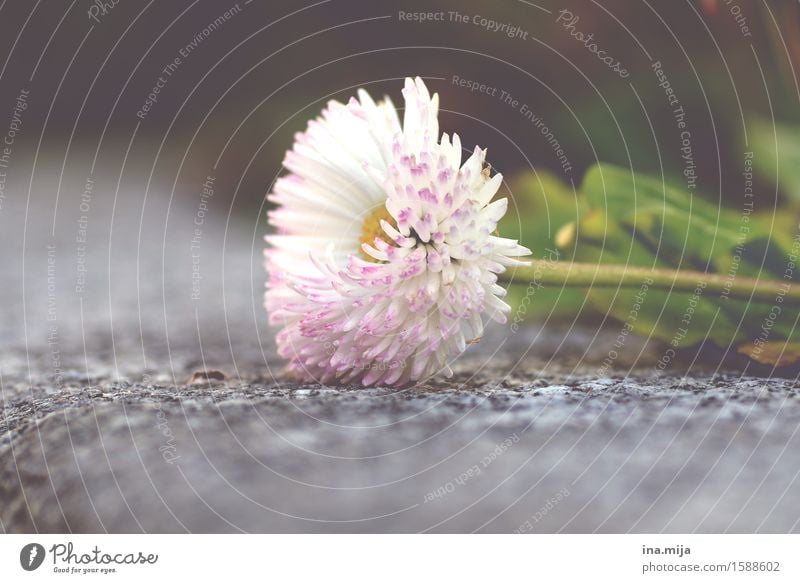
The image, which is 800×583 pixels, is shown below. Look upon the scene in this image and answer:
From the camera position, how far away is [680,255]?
51cm

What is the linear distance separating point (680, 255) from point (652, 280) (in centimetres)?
7

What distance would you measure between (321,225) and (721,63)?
1.56 ft

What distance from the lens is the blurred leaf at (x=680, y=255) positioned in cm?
48

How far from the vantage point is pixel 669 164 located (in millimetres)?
743

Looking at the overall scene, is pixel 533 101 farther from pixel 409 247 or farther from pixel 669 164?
pixel 409 247

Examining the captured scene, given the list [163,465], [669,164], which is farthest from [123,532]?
[669,164]

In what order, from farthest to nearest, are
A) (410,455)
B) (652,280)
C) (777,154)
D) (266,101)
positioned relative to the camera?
(266,101)
(777,154)
(652,280)
(410,455)

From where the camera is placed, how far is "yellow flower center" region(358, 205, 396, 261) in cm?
46

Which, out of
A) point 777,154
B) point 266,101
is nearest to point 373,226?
point 777,154

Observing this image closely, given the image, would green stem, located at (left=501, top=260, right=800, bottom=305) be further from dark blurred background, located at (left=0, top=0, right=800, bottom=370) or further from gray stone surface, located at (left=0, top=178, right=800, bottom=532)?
dark blurred background, located at (left=0, top=0, right=800, bottom=370)

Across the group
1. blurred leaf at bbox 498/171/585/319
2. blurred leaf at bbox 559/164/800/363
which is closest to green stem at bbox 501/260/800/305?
blurred leaf at bbox 559/164/800/363

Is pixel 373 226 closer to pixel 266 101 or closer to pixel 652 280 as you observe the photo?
pixel 652 280

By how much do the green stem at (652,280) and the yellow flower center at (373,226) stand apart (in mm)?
78

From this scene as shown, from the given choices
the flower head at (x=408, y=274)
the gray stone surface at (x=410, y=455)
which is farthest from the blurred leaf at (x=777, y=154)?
the flower head at (x=408, y=274)
